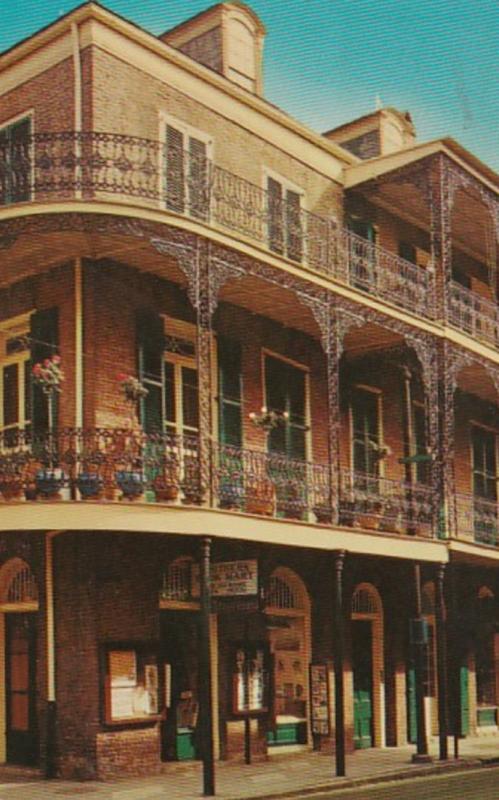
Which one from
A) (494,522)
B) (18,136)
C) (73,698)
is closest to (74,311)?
(18,136)

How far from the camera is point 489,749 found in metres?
21.2

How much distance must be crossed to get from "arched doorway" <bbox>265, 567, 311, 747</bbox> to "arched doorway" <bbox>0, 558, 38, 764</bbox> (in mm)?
3845

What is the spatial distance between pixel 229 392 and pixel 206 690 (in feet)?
17.5

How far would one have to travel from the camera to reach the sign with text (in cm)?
1590

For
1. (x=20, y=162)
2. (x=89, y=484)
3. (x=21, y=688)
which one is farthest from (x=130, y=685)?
(x=20, y=162)

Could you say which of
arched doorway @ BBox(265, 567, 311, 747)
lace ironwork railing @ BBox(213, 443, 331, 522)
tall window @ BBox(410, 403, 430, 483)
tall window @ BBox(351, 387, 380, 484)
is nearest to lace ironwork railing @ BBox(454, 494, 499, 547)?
tall window @ BBox(410, 403, 430, 483)

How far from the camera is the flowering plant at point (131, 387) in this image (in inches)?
647

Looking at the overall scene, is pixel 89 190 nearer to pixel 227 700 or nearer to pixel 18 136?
pixel 18 136

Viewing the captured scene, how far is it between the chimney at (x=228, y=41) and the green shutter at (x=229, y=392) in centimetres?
474

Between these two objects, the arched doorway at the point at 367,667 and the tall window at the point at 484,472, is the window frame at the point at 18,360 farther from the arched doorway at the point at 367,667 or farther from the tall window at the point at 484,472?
the tall window at the point at 484,472

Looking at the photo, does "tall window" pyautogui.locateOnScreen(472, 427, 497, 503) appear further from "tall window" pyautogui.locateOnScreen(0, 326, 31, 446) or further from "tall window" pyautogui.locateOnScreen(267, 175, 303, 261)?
"tall window" pyautogui.locateOnScreen(0, 326, 31, 446)

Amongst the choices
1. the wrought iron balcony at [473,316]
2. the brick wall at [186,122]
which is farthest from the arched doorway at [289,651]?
the brick wall at [186,122]

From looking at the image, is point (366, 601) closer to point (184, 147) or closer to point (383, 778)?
point (383, 778)

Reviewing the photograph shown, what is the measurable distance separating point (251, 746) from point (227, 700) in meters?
0.83
